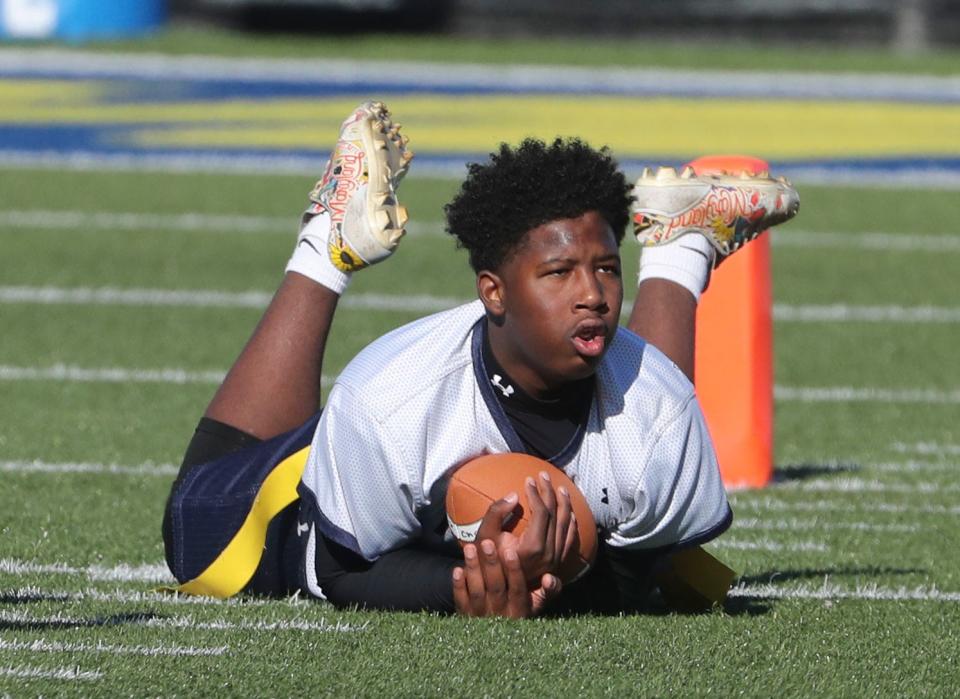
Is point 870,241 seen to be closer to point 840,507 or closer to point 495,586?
point 840,507

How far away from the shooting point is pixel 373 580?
13.7 feet

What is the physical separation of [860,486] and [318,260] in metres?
1.94

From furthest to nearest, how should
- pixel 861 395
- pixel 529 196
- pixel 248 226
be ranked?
1. pixel 248 226
2. pixel 861 395
3. pixel 529 196

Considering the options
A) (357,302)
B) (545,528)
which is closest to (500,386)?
(545,528)

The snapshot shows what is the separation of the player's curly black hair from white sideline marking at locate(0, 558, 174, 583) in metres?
1.20

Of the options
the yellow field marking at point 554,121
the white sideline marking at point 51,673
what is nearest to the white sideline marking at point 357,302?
the yellow field marking at point 554,121

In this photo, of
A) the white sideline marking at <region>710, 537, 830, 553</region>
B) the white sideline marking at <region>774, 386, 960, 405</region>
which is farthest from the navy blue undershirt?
the white sideline marking at <region>774, 386, 960, 405</region>

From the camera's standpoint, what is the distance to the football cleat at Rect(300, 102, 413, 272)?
5.00 meters

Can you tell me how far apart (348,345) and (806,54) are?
11.1m

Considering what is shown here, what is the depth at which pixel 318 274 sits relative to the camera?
5020mm

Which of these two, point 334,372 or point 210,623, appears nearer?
point 210,623

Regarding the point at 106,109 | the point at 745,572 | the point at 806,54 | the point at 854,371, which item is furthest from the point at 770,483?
the point at 806,54

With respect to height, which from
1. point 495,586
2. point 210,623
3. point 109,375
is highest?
point 495,586

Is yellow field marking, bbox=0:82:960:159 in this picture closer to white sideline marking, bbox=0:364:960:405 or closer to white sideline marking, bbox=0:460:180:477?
white sideline marking, bbox=0:364:960:405
